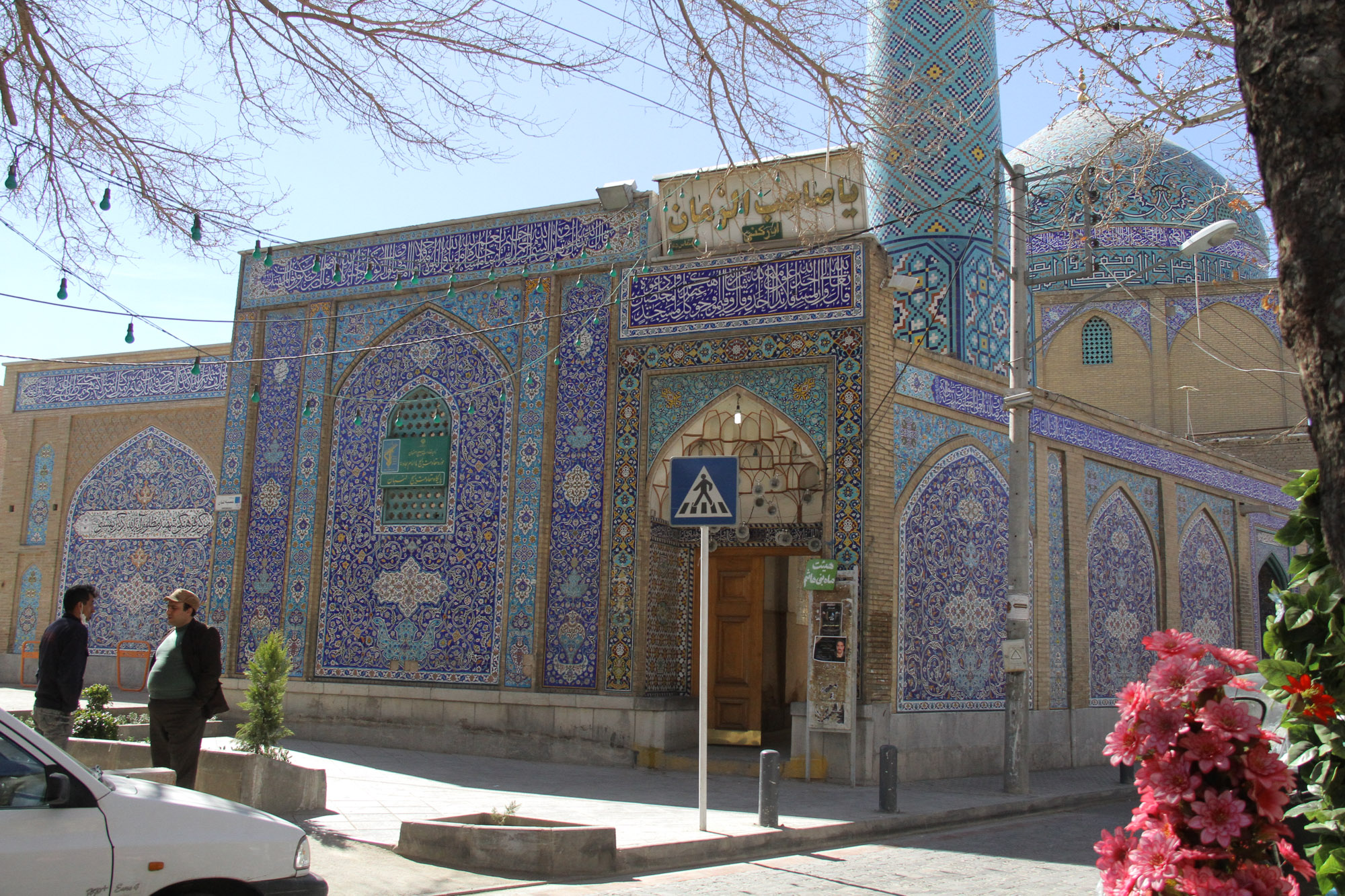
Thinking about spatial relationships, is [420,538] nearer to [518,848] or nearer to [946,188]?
[518,848]

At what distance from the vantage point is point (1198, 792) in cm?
309

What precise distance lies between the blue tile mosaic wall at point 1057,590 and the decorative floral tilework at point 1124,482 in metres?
0.70

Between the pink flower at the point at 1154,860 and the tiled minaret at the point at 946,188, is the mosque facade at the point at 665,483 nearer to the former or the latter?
the tiled minaret at the point at 946,188

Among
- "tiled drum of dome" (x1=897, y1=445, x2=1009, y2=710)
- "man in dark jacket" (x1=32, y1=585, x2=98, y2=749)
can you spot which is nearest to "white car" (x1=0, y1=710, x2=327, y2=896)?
"man in dark jacket" (x1=32, y1=585, x2=98, y2=749)

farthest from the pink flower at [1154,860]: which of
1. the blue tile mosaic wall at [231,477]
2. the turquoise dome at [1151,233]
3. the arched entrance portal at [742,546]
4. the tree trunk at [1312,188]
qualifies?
the turquoise dome at [1151,233]

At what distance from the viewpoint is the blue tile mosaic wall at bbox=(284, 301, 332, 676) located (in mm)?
14031

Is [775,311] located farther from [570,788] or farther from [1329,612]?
[1329,612]

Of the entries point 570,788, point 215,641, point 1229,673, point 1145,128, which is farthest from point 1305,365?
point 570,788

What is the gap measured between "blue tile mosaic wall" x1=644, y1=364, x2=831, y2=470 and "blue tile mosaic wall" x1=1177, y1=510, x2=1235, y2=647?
25.5ft

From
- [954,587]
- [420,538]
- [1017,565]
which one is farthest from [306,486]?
[1017,565]

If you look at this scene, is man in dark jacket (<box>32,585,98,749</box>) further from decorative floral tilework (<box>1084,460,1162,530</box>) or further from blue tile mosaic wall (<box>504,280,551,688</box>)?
decorative floral tilework (<box>1084,460,1162,530</box>)

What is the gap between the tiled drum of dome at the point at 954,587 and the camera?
39.6 feet

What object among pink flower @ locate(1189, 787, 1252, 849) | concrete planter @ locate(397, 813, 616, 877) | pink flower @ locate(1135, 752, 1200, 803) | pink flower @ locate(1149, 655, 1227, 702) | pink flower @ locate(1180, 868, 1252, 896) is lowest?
concrete planter @ locate(397, 813, 616, 877)

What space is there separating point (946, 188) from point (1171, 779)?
12.4m
